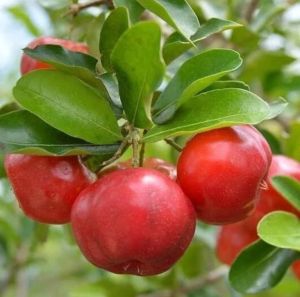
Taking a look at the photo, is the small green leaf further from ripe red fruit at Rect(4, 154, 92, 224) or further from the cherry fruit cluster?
ripe red fruit at Rect(4, 154, 92, 224)

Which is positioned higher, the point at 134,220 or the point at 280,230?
the point at 134,220

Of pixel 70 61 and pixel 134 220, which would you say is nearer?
pixel 134 220

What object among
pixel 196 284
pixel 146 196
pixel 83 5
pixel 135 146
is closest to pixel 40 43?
pixel 83 5

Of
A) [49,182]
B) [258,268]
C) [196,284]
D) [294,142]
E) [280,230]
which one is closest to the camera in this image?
[49,182]

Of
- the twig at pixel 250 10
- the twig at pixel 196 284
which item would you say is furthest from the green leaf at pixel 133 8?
the twig at pixel 196 284

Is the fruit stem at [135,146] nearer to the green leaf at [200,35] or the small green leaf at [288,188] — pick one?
the green leaf at [200,35]

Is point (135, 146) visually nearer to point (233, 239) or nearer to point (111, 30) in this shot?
point (111, 30)

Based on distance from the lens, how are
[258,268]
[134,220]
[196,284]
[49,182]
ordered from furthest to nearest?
1. [196,284]
2. [258,268]
3. [49,182]
4. [134,220]
